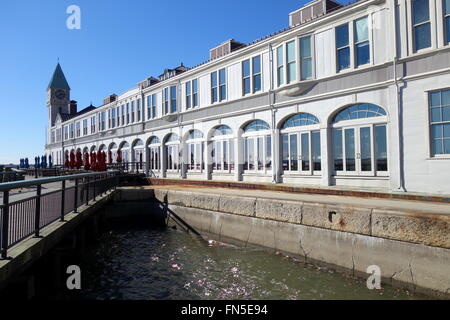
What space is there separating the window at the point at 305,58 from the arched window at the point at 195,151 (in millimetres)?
8671

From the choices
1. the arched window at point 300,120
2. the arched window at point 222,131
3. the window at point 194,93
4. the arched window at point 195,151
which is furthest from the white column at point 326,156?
the window at point 194,93

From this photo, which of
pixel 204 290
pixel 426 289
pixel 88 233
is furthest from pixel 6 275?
pixel 88 233

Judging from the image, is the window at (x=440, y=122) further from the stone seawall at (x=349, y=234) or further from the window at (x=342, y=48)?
the stone seawall at (x=349, y=234)

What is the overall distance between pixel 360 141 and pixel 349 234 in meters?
6.53

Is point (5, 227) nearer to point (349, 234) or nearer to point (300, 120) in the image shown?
point (349, 234)

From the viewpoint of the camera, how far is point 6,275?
14.3 ft

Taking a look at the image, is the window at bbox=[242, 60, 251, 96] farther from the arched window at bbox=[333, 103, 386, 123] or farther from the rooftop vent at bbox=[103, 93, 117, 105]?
the rooftop vent at bbox=[103, 93, 117, 105]

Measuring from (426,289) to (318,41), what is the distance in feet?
37.6

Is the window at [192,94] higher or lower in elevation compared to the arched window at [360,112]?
higher

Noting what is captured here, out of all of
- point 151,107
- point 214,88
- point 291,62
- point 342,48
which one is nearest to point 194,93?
point 214,88

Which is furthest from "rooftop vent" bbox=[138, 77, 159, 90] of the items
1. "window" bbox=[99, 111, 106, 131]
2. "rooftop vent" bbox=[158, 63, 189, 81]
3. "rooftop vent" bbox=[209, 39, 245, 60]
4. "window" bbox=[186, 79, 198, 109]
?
"window" bbox=[99, 111, 106, 131]

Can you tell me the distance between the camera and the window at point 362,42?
1297 cm
